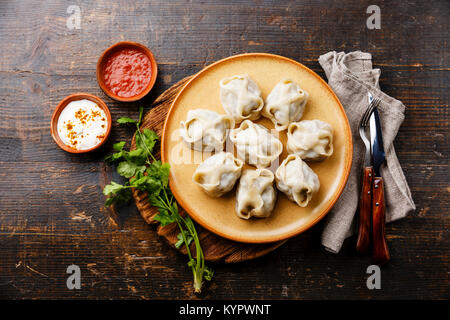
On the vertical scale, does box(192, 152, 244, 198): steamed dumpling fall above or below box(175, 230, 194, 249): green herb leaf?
above

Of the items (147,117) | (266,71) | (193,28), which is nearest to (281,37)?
(266,71)

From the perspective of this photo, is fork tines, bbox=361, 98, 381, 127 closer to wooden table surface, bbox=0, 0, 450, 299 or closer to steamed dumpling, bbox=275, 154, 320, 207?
wooden table surface, bbox=0, 0, 450, 299

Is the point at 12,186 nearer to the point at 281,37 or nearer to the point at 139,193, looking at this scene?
the point at 139,193

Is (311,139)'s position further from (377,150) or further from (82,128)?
(82,128)

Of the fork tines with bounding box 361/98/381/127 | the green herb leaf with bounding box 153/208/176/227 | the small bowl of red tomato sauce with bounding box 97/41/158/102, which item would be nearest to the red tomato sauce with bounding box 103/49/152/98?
the small bowl of red tomato sauce with bounding box 97/41/158/102

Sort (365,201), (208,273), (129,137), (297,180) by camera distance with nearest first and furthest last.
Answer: (297,180), (365,201), (208,273), (129,137)

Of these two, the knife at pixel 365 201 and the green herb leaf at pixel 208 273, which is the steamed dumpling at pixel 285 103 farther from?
the green herb leaf at pixel 208 273

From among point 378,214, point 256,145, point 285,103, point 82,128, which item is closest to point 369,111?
point 285,103
